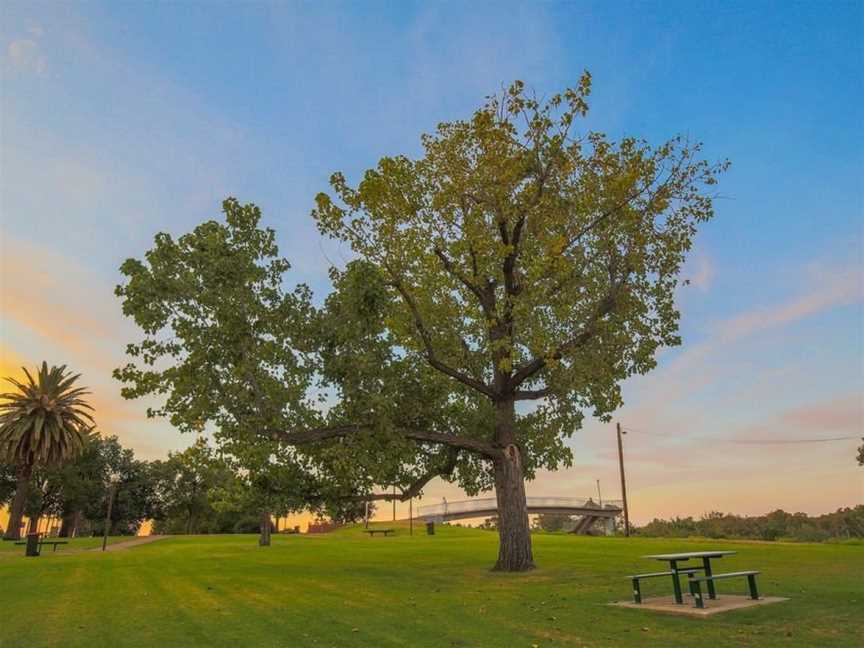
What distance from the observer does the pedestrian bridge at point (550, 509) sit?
67938mm

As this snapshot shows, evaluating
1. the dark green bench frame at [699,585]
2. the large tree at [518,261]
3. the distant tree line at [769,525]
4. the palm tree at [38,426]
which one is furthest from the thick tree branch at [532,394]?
the palm tree at [38,426]

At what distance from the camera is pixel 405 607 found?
13.9m

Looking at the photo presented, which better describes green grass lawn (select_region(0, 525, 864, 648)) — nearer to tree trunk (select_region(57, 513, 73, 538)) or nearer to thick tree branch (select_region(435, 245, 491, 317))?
thick tree branch (select_region(435, 245, 491, 317))

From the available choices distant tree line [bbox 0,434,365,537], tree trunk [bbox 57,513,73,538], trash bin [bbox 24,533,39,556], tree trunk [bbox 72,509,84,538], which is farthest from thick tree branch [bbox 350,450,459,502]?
tree trunk [bbox 57,513,73,538]

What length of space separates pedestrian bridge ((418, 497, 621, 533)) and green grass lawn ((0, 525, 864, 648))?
145ft

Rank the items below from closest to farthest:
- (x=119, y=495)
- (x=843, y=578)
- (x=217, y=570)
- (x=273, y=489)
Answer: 1. (x=843, y=578)
2. (x=273, y=489)
3. (x=217, y=570)
4. (x=119, y=495)

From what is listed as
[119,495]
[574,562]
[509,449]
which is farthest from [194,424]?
[119,495]

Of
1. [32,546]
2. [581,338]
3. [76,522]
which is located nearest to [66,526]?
[76,522]

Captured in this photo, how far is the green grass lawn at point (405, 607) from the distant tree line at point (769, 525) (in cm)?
3640

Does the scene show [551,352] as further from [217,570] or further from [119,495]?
[119,495]

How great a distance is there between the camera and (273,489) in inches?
849

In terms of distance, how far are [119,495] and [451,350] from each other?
6546 centimetres

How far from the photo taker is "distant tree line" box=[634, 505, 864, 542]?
5819cm

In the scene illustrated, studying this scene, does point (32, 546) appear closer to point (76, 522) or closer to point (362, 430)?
point (362, 430)
